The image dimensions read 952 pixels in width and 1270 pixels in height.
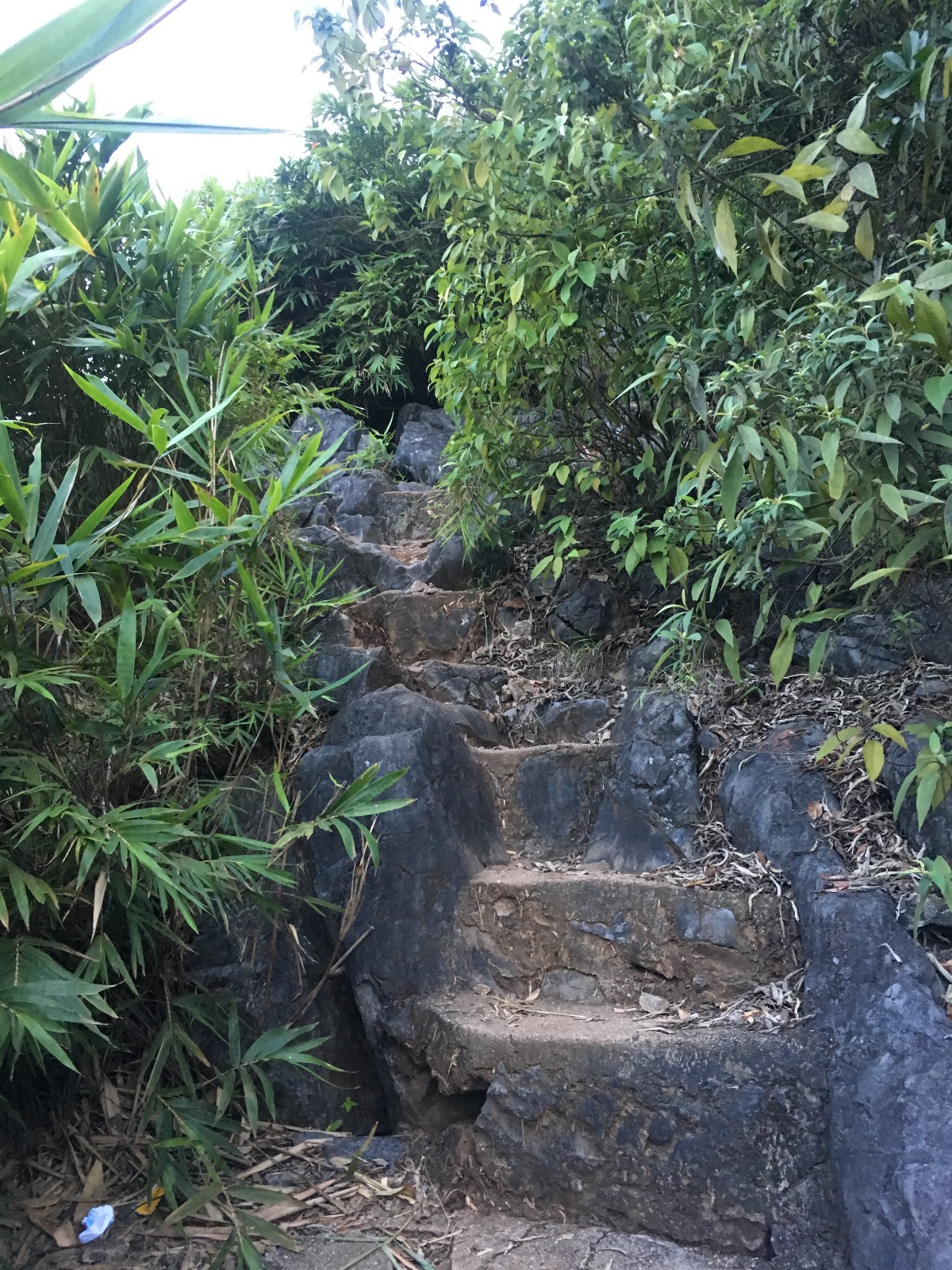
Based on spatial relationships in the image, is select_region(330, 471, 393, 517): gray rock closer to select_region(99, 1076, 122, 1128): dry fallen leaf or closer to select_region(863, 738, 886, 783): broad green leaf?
select_region(99, 1076, 122, 1128): dry fallen leaf

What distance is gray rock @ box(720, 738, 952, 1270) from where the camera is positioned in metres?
1.64

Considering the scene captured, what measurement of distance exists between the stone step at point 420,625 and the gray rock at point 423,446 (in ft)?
5.58

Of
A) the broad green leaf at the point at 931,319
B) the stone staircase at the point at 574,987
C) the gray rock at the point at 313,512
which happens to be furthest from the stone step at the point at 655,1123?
the gray rock at the point at 313,512

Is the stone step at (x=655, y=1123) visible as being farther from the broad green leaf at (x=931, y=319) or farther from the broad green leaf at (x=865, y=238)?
the broad green leaf at (x=865, y=238)

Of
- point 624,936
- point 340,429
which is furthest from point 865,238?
point 340,429

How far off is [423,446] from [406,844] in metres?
3.72

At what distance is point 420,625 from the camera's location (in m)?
4.02

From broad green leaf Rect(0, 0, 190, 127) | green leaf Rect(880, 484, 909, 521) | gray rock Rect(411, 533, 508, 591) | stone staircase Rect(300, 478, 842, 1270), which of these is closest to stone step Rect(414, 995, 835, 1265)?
stone staircase Rect(300, 478, 842, 1270)

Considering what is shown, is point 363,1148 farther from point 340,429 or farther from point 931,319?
point 340,429

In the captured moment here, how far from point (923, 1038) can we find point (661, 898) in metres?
0.76

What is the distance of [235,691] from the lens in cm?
261

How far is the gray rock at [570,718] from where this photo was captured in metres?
3.30

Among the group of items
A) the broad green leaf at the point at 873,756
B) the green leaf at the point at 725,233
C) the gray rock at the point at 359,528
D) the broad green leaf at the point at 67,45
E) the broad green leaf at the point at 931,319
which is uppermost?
the broad green leaf at the point at 67,45

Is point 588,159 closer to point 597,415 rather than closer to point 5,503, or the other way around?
point 597,415
